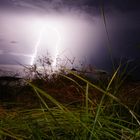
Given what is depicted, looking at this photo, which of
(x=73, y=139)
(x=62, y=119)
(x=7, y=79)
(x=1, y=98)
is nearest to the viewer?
(x=73, y=139)

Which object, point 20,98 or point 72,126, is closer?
point 72,126

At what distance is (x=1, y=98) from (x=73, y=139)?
12.0ft

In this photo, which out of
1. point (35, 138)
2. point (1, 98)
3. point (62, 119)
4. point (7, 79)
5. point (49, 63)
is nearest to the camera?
point (35, 138)

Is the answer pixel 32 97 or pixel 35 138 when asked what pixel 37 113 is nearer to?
pixel 35 138

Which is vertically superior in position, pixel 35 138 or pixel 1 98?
pixel 35 138

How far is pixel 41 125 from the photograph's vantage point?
1.54 metres

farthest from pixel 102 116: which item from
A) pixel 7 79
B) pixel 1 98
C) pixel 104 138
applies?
pixel 7 79

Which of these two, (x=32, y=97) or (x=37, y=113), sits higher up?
(x=37, y=113)

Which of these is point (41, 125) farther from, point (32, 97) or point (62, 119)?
point (32, 97)

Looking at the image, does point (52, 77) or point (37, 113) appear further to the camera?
point (52, 77)

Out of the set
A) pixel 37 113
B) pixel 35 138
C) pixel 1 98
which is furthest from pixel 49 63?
pixel 35 138

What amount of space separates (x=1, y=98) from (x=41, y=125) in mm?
3475

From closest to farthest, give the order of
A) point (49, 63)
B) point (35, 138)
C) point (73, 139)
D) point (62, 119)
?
point (35, 138), point (73, 139), point (62, 119), point (49, 63)

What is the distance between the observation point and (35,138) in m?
1.25
